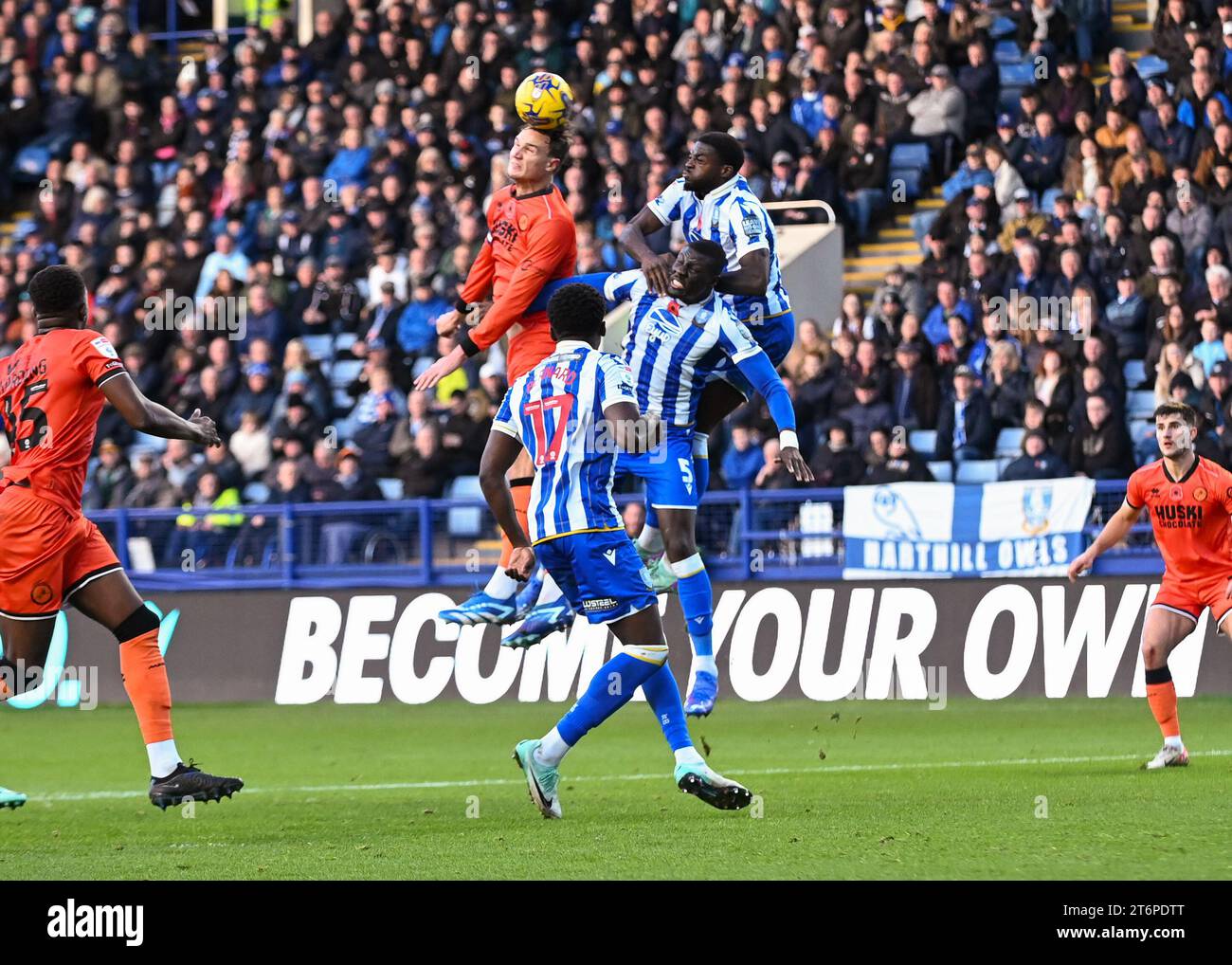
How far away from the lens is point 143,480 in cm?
1966

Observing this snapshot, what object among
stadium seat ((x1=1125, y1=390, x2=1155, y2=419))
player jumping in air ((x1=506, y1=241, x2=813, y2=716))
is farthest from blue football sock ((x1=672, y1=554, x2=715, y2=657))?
stadium seat ((x1=1125, y1=390, x2=1155, y2=419))

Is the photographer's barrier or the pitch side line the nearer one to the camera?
the pitch side line

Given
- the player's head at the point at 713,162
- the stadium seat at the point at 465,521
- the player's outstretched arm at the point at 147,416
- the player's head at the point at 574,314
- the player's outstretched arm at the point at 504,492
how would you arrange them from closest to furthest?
the player's outstretched arm at the point at 147,416 < the player's head at the point at 574,314 < the player's outstretched arm at the point at 504,492 < the player's head at the point at 713,162 < the stadium seat at the point at 465,521

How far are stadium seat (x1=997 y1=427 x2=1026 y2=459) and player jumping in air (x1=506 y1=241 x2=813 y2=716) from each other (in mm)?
6433

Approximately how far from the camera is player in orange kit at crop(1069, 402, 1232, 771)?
1138 cm

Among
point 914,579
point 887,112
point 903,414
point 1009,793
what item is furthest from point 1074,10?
point 1009,793

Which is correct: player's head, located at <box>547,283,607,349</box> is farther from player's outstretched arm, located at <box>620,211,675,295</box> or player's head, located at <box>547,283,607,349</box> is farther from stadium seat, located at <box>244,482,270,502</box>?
stadium seat, located at <box>244,482,270,502</box>

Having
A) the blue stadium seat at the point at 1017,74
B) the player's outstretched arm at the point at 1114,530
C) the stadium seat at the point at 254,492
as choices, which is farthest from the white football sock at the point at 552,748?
the blue stadium seat at the point at 1017,74

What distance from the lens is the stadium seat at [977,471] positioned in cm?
1678

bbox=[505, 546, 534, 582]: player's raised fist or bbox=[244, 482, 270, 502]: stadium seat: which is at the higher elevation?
bbox=[505, 546, 534, 582]: player's raised fist

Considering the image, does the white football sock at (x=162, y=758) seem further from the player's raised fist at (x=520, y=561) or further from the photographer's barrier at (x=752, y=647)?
the photographer's barrier at (x=752, y=647)

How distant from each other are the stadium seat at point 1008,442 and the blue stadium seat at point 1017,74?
167 inches

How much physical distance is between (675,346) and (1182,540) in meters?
3.13

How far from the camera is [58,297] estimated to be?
905 centimetres
